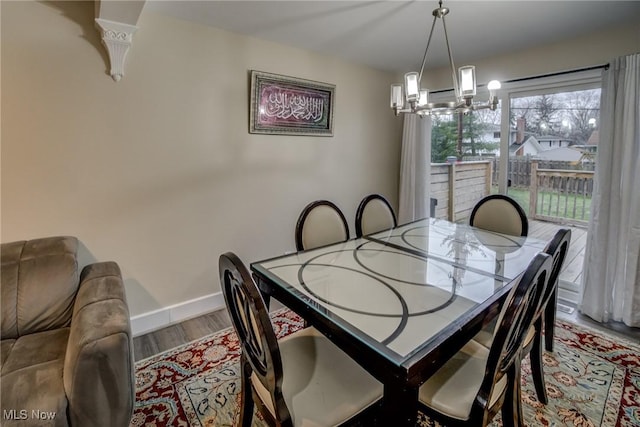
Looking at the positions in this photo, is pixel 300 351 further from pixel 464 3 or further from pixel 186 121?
pixel 464 3

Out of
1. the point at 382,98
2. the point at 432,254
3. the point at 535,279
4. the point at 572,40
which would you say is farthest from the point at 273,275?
the point at 572,40

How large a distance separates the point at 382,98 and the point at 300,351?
309cm

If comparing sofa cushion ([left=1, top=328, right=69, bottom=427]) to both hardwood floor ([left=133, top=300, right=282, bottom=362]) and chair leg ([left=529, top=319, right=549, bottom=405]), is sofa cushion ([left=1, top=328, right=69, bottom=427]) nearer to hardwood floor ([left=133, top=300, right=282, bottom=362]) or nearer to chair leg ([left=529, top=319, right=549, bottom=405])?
hardwood floor ([left=133, top=300, right=282, bottom=362])

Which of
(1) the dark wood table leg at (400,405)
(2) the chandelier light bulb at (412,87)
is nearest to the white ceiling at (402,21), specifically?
(2) the chandelier light bulb at (412,87)

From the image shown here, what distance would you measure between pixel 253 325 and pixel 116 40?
6.45 feet

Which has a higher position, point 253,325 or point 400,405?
point 253,325

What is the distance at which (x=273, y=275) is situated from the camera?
64.9 inches

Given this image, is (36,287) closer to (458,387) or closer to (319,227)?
(319,227)

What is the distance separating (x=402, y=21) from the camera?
231 centimetres

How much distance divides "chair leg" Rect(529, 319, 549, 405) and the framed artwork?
7.70 feet

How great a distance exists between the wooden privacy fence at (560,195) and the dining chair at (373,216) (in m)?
1.53

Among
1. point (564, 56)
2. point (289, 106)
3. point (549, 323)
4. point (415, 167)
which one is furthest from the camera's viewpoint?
point (415, 167)

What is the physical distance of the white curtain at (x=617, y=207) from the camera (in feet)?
7.44

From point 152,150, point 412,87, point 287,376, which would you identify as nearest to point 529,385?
point 287,376
